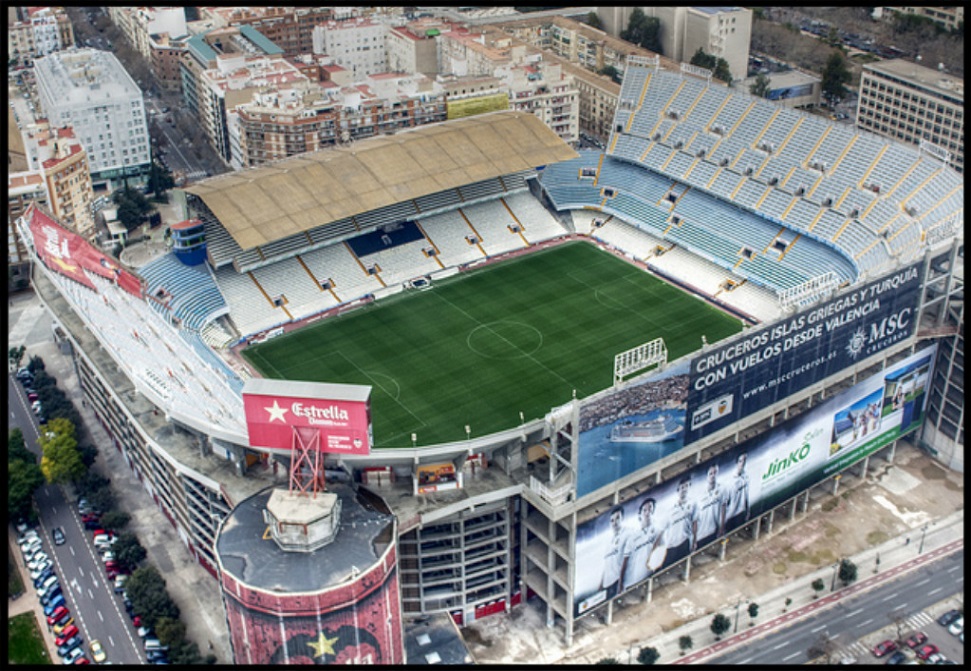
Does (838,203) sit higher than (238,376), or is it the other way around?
(838,203)

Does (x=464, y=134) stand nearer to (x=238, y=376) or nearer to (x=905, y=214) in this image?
(x=238, y=376)

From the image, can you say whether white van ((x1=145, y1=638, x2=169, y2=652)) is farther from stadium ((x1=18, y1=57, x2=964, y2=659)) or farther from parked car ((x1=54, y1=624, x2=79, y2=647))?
stadium ((x1=18, y1=57, x2=964, y2=659))

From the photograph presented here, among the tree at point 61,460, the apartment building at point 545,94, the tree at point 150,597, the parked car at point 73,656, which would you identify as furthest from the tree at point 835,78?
the parked car at point 73,656

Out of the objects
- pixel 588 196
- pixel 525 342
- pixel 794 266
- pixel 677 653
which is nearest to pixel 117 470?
pixel 525 342

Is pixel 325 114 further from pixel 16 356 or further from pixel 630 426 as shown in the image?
pixel 630 426

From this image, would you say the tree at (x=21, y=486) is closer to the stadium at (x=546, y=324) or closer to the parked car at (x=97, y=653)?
the stadium at (x=546, y=324)

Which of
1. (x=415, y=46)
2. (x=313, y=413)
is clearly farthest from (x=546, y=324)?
(x=415, y=46)
